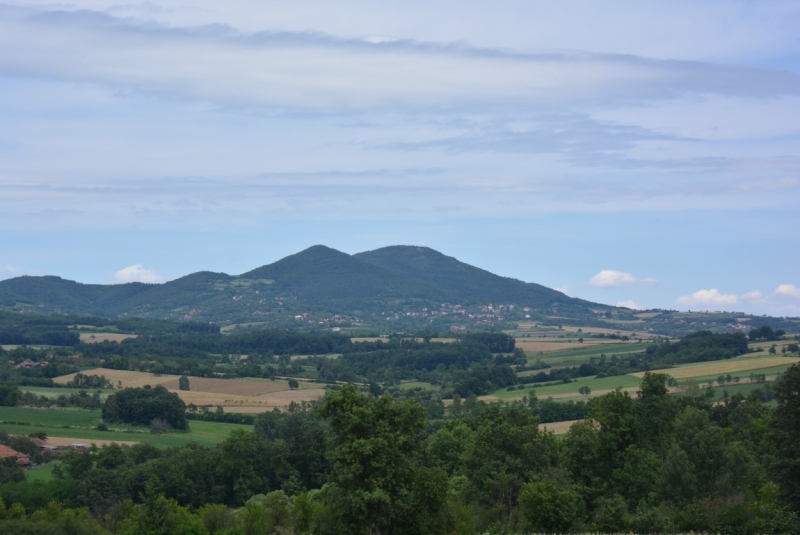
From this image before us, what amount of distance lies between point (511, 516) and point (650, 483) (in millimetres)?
6282

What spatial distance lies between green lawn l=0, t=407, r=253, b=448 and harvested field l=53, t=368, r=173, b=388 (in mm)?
17972

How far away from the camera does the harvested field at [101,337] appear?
15650 centimetres

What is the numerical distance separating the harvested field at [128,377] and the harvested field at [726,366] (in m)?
55.3

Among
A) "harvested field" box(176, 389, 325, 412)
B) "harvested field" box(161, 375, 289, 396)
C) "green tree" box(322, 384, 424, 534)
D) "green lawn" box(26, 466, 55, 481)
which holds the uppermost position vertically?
"green tree" box(322, 384, 424, 534)

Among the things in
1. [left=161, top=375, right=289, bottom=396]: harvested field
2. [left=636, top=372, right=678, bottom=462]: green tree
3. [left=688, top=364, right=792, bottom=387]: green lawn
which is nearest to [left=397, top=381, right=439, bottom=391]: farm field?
[left=161, top=375, right=289, bottom=396]: harvested field

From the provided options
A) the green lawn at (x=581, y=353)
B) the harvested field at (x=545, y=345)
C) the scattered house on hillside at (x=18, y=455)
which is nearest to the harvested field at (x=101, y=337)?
the harvested field at (x=545, y=345)

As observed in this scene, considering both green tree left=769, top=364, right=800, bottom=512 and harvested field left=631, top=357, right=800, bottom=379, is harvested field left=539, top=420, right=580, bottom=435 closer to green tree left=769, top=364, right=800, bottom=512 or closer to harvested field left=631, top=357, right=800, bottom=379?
harvested field left=631, top=357, right=800, bottom=379

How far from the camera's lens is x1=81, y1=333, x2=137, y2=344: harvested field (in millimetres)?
156500

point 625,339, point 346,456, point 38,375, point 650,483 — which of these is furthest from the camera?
point 625,339

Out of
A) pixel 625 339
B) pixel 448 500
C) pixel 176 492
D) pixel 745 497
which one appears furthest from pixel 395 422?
pixel 625 339

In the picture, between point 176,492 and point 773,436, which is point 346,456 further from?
point 176,492

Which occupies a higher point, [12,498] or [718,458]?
[718,458]

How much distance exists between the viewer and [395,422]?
1319 inches

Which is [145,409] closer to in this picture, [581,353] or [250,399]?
[250,399]
